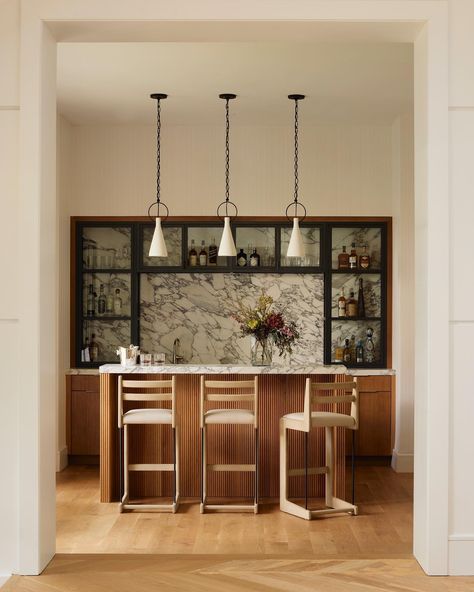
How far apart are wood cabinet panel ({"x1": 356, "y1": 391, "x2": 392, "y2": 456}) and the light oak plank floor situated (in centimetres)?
419

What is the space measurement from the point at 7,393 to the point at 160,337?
4718 mm

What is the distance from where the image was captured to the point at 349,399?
20.0 feet

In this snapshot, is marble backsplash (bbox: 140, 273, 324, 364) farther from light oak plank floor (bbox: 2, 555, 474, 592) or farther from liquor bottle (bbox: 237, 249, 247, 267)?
light oak plank floor (bbox: 2, 555, 474, 592)

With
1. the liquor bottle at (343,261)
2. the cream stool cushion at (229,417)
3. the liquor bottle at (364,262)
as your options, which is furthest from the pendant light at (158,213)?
the liquor bottle at (364,262)

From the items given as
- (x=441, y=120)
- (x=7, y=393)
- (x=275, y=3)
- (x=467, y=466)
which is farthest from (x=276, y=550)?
(x=275, y=3)

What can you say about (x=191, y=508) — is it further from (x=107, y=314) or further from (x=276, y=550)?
(x=107, y=314)

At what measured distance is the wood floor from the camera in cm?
521

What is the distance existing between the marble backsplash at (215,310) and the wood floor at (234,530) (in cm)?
212

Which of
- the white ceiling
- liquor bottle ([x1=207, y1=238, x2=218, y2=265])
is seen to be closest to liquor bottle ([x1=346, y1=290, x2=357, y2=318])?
liquor bottle ([x1=207, y1=238, x2=218, y2=265])

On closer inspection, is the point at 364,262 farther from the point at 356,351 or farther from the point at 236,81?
the point at 236,81

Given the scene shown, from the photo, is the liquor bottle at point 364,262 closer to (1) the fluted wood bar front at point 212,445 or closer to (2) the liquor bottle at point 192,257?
(2) the liquor bottle at point 192,257

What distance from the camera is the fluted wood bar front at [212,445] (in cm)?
652

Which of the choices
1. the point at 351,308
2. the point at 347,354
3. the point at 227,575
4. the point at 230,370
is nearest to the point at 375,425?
the point at 347,354

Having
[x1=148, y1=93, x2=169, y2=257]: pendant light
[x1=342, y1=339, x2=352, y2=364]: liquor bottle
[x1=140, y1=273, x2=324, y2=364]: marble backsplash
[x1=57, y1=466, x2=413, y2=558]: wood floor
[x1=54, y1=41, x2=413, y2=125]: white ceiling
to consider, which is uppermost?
[x1=54, y1=41, x2=413, y2=125]: white ceiling
